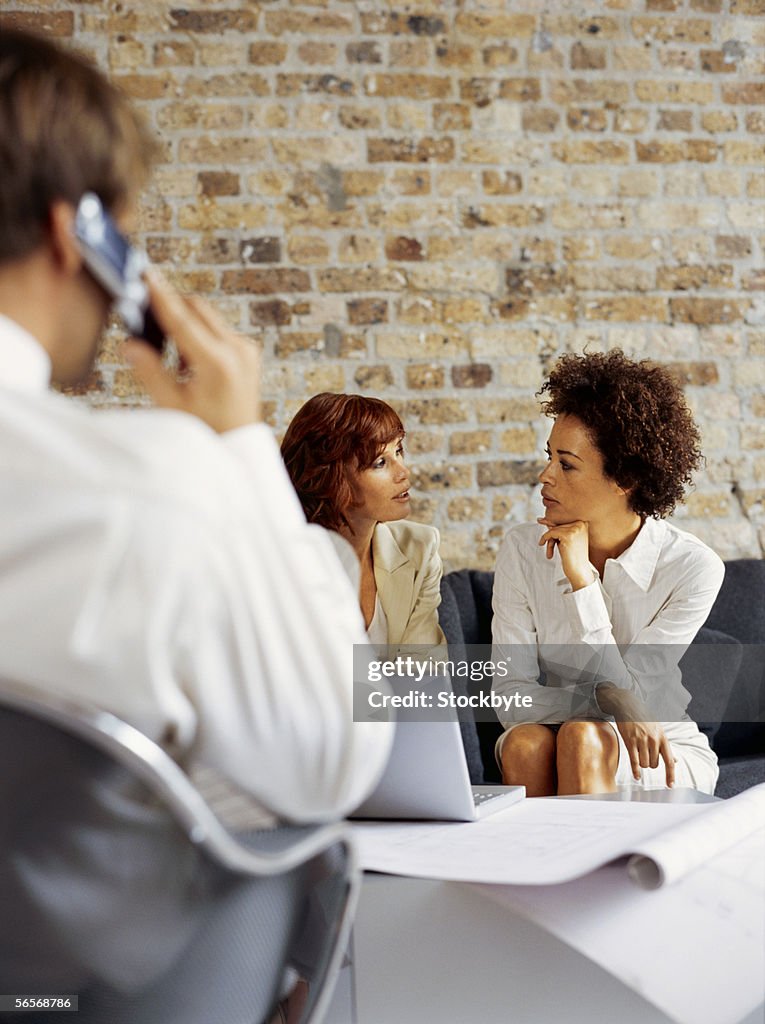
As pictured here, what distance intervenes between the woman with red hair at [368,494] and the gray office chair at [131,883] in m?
1.78

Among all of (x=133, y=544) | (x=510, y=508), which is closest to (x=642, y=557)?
(x=510, y=508)

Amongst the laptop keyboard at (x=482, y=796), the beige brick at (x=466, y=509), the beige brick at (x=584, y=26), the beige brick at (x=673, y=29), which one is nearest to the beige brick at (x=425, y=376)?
the beige brick at (x=466, y=509)

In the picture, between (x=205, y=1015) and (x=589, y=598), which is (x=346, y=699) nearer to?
(x=205, y=1015)

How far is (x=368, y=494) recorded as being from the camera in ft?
8.63

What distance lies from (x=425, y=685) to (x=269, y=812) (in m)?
0.51

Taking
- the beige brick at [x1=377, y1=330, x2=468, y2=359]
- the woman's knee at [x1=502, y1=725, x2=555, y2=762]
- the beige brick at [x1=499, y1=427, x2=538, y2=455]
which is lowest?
the woman's knee at [x1=502, y1=725, x2=555, y2=762]

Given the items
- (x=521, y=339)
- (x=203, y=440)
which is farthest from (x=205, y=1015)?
(x=521, y=339)

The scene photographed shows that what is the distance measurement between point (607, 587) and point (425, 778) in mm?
1354

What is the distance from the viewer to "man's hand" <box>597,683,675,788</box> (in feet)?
7.07

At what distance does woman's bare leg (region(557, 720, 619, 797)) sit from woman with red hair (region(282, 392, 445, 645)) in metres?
0.56

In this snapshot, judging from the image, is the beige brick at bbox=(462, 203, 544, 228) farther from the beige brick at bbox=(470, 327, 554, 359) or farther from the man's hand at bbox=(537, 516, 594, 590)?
the man's hand at bbox=(537, 516, 594, 590)

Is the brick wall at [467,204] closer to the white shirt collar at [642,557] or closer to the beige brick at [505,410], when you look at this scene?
the beige brick at [505,410]

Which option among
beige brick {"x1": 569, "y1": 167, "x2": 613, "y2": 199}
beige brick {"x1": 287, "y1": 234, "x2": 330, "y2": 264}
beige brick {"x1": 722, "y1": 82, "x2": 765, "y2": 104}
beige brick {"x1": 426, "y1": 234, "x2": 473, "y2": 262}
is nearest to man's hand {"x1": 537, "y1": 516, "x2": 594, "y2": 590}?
beige brick {"x1": 426, "y1": 234, "x2": 473, "y2": 262}

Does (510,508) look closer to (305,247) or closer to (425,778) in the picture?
(305,247)
